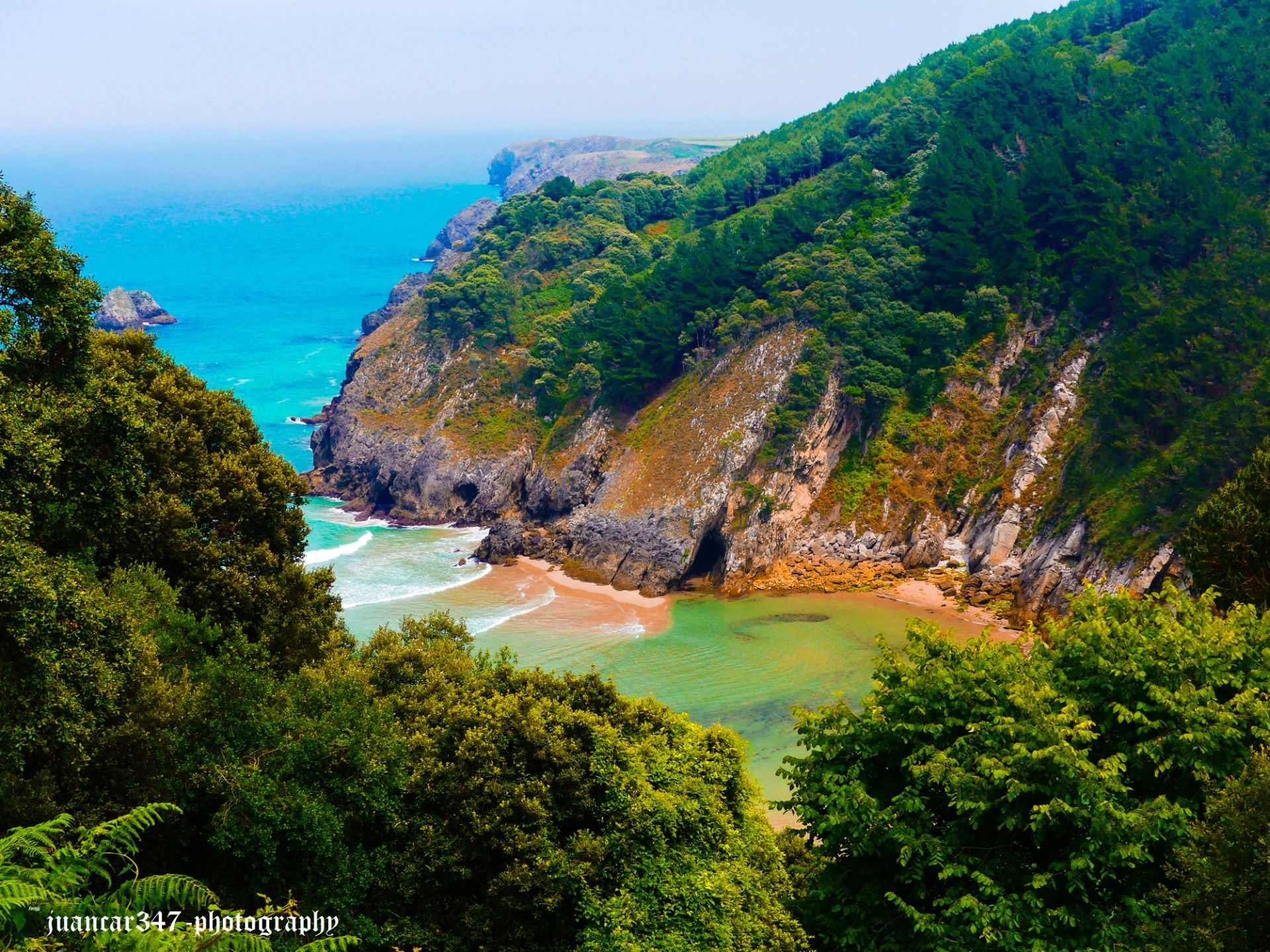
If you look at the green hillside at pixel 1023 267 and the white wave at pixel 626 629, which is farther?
the green hillside at pixel 1023 267

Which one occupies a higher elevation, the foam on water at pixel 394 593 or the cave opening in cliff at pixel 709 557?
the cave opening in cliff at pixel 709 557

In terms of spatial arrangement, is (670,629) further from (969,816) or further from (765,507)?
(969,816)

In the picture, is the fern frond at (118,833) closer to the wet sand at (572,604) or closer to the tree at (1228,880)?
the tree at (1228,880)

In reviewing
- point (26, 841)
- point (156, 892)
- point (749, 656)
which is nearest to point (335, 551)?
point (749, 656)

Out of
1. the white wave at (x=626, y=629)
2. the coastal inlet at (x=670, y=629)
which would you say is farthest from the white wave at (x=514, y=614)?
the white wave at (x=626, y=629)

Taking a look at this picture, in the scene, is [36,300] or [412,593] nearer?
[36,300]

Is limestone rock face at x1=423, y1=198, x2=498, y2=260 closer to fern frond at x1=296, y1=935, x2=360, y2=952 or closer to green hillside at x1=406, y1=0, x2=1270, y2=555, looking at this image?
green hillside at x1=406, y1=0, x2=1270, y2=555

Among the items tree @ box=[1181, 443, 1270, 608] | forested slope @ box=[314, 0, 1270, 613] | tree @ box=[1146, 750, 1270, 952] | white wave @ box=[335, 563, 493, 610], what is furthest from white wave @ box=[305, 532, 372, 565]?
tree @ box=[1146, 750, 1270, 952]
